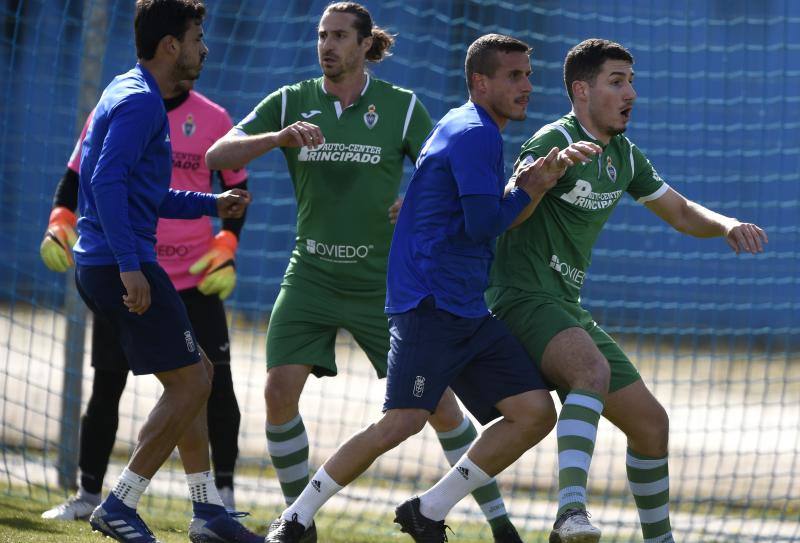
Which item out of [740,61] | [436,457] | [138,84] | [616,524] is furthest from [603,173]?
[740,61]

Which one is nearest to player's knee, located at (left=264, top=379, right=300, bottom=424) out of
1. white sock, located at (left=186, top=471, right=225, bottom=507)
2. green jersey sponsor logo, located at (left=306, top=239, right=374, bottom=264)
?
white sock, located at (left=186, top=471, right=225, bottom=507)

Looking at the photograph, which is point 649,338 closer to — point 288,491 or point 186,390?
point 288,491

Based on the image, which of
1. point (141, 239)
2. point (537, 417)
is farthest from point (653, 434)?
point (141, 239)

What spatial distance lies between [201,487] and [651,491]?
1.74 m

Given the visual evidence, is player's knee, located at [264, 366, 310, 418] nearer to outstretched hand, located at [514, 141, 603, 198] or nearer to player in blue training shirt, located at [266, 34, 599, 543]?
player in blue training shirt, located at [266, 34, 599, 543]

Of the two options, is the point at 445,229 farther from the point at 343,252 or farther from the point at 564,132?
Result: the point at 343,252

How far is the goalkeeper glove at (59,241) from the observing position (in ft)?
17.7

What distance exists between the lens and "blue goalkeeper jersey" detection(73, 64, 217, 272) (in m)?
4.30

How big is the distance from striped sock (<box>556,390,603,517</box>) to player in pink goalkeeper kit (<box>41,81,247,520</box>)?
6.27ft

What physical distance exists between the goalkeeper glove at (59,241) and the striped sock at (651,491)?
8.17ft

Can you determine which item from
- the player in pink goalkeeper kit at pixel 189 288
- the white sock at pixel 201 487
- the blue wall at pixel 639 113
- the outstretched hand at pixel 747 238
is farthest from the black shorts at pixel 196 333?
the blue wall at pixel 639 113

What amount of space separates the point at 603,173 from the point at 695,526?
2.87m

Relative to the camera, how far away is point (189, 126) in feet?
19.1

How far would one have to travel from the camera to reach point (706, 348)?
1171 centimetres
